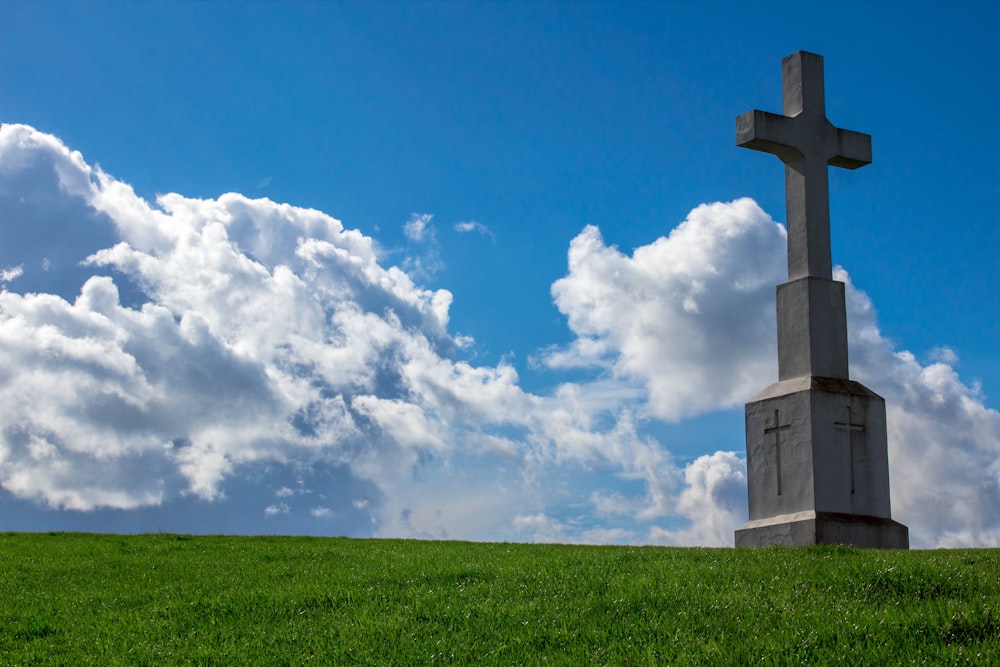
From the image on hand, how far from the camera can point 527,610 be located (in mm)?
10609

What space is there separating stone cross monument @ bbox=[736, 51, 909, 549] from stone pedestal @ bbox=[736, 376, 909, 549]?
16 millimetres

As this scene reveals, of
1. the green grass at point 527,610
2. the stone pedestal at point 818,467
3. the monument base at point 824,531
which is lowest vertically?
the green grass at point 527,610

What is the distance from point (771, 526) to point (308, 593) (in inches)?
298

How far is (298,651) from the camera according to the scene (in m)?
10.1

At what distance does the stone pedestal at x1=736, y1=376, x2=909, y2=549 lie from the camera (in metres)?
15.7

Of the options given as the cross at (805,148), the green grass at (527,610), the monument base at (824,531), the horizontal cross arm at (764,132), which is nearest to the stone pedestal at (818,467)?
the monument base at (824,531)

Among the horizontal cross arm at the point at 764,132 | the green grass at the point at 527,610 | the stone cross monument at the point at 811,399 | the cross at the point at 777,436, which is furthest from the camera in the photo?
the horizontal cross arm at the point at 764,132

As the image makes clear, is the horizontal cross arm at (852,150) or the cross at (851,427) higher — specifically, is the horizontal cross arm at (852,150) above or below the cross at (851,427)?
above

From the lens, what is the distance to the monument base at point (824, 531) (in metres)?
15.4

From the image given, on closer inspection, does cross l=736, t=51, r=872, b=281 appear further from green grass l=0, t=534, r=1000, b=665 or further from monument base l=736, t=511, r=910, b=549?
green grass l=0, t=534, r=1000, b=665

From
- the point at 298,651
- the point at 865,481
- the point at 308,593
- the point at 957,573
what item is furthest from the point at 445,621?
the point at 865,481

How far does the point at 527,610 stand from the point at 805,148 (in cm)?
1051

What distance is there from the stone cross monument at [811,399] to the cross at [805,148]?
18 millimetres

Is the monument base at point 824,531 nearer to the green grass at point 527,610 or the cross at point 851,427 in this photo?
Answer: the cross at point 851,427
